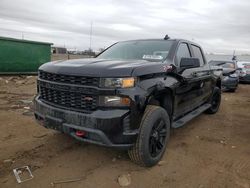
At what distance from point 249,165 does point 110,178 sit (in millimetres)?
2108

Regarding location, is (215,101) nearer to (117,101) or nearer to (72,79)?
(117,101)

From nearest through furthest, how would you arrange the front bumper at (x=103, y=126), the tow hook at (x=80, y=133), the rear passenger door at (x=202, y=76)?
the front bumper at (x=103, y=126) → the tow hook at (x=80, y=133) → the rear passenger door at (x=202, y=76)

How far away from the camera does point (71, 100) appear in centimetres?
328

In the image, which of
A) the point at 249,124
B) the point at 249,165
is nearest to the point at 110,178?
the point at 249,165

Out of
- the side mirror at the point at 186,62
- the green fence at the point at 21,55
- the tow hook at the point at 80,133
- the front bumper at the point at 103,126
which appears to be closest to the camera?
the front bumper at the point at 103,126

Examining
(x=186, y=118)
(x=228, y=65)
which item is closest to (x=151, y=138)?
(x=186, y=118)

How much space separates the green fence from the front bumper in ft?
30.6

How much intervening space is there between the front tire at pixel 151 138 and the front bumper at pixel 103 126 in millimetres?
170

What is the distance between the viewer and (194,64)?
14.4 feet

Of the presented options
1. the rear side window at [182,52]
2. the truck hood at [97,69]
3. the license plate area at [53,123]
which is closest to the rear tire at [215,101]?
the rear side window at [182,52]

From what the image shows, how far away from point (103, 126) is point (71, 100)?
604 mm

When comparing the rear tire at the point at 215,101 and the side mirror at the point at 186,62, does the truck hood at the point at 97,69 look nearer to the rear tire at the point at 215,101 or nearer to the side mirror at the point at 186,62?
the side mirror at the point at 186,62

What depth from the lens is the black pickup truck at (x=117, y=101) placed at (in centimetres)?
305

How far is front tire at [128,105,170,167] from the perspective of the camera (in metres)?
3.27
